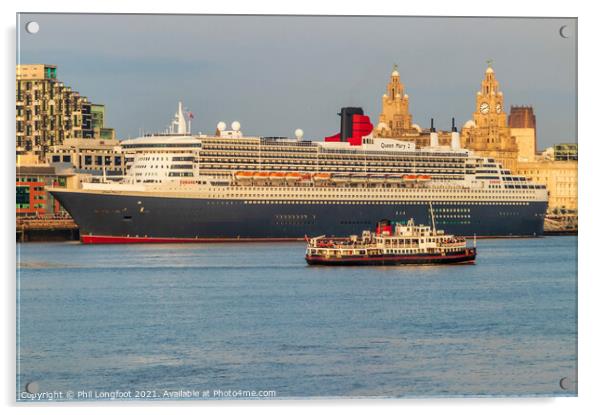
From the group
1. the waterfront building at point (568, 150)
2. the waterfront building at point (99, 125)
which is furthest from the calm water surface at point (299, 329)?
the waterfront building at point (99, 125)

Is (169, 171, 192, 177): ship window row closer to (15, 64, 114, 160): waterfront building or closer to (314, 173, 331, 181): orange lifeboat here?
(314, 173, 331, 181): orange lifeboat

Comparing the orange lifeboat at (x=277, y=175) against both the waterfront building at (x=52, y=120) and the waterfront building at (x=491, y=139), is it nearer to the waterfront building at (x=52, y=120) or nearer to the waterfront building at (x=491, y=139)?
the waterfront building at (x=491, y=139)

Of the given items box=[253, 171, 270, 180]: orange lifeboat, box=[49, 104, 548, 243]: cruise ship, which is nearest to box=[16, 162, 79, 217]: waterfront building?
box=[49, 104, 548, 243]: cruise ship

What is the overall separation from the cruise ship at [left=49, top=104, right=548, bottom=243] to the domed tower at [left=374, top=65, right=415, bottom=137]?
3.50ft

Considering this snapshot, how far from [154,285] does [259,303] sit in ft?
14.1

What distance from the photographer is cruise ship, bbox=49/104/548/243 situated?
161 ft

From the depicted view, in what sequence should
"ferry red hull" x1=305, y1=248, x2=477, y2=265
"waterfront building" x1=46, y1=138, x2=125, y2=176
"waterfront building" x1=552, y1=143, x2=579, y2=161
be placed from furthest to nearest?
"waterfront building" x1=46, y1=138, x2=125, y2=176, "ferry red hull" x1=305, y1=248, x2=477, y2=265, "waterfront building" x1=552, y1=143, x2=579, y2=161

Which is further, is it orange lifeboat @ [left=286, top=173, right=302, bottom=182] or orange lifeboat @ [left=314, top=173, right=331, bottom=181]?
orange lifeboat @ [left=314, top=173, right=331, bottom=181]

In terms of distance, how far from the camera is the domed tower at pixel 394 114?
3625 cm

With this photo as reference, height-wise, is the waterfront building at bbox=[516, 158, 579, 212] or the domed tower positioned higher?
the domed tower

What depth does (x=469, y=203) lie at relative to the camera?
180ft

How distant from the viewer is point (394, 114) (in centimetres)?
4862
